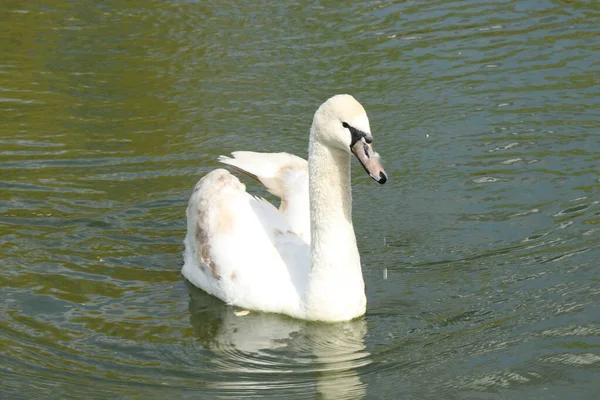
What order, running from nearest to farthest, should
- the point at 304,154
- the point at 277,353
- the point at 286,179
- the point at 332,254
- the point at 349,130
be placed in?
the point at 349,130, the point at 277,353, the point at 332,254, the point at 286,179, the point at 304,154

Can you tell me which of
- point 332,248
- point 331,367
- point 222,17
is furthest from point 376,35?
point 331,367

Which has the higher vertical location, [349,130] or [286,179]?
[349,130]

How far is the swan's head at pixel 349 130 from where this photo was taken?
7031 millimetres

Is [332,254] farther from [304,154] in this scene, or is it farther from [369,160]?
[304,154]

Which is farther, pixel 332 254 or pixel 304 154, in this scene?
Result: pixel 304 154

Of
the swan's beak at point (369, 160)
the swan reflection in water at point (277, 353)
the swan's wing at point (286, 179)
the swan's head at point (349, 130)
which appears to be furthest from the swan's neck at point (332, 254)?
the swan's wing at point (286, 179)

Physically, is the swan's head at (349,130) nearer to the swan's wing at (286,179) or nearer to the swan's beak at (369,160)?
the swan's beak at (369,160)

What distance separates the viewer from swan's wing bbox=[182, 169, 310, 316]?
7.93 metres

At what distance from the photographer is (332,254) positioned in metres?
7.74

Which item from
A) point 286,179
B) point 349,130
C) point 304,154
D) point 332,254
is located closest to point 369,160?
point 349,130

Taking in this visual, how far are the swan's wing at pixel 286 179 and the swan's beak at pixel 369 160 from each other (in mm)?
1571

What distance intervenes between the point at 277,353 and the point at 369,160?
1.36 meters

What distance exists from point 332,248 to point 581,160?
3278mm

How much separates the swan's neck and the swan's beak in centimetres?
56
